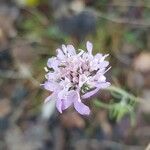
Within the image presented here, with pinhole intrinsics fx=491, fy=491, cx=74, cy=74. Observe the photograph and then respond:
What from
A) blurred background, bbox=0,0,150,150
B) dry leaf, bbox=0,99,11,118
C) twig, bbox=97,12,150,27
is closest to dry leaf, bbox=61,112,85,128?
blurred background, bbox=0,0,150,150

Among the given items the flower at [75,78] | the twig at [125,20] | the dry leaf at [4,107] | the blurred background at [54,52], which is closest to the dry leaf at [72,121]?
the blurred background at [54,52]

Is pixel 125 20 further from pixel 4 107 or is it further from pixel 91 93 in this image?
pixel 91 93

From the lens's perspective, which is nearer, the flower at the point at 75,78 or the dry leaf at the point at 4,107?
the flower at the point at 75,78

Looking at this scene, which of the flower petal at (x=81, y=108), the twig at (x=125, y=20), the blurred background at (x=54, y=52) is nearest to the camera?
the flower petal at (x=81, y=108)

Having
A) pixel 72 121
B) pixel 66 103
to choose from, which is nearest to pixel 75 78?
pixel 66 103

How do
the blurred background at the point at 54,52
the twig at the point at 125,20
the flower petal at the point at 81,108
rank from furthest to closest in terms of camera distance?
1. the twig at the point at 125,20
2. the blurred background at the point at 54,52
3. the flower petal at the point at 81,108

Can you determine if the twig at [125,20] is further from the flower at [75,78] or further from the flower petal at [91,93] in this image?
the flower petal at [91,93]
